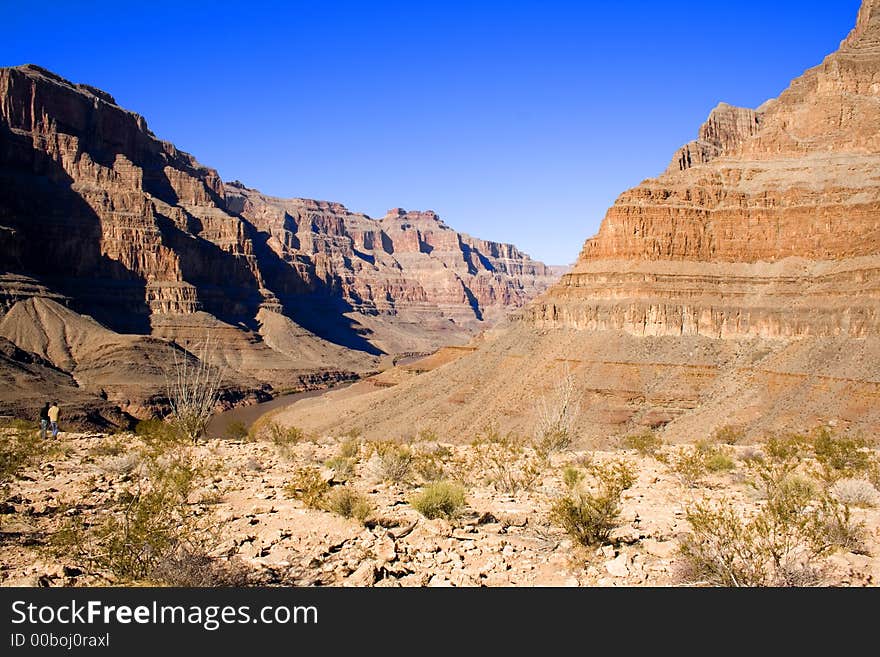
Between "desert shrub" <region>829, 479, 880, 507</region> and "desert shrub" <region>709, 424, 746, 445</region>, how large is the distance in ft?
57.3

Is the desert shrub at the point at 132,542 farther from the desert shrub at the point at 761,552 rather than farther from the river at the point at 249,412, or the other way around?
the river at the point at 249,412

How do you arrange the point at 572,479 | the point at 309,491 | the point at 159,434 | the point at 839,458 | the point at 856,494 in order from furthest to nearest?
the point at 159,434 → the point at 839,458 → the point at 572,479 → the point at 856,494 → the point at 309,491

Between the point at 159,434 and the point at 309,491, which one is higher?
the point at 159,434

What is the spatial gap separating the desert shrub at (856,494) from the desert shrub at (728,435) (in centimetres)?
1747

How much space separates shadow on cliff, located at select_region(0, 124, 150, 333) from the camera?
111 metres

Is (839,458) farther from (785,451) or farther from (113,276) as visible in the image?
(113,276)

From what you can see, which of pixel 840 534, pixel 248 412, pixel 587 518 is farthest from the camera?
pixel 248 412

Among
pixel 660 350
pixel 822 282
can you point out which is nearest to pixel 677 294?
pixel 660 350

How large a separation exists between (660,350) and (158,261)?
10203 centimetres

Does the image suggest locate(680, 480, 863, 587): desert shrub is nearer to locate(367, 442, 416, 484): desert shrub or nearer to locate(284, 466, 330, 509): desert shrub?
locate(284, 466, 330, 509): desert shrub

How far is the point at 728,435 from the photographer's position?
3378cm

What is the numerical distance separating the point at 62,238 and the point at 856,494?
13021cm

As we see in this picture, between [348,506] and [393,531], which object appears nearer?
[393,531]

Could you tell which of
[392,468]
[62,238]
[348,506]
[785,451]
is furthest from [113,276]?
[348,506]
